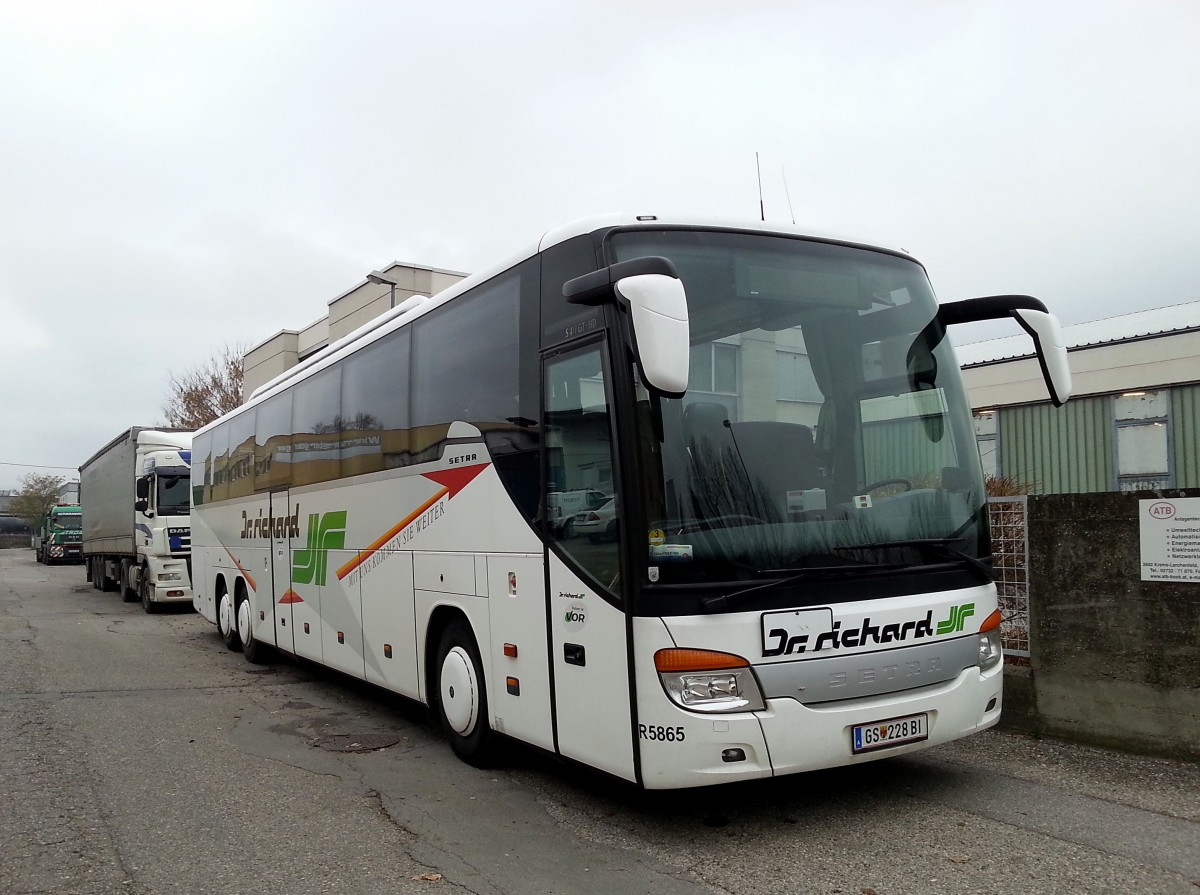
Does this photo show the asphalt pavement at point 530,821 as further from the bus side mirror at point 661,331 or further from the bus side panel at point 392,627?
the bus side mirror at point 661,331

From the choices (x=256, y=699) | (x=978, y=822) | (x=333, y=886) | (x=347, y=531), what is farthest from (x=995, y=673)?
(x=256, y=699)

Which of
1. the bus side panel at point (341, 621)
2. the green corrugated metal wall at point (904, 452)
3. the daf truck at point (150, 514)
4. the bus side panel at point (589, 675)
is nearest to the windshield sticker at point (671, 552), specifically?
the bus side panel at point (589, 675)

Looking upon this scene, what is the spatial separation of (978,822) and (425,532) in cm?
395

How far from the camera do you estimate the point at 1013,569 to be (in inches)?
272

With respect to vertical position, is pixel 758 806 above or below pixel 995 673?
below

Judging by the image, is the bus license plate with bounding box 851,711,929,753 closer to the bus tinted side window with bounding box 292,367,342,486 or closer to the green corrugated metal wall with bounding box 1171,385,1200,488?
the bus tinted side window with bounding box 292,367,342,486

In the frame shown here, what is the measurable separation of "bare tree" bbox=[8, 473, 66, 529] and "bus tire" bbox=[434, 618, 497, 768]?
85256mm

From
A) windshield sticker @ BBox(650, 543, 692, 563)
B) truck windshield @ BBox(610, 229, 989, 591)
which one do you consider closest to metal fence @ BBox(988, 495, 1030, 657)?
truck windshield @ BBox(610, 229, 989, 591)

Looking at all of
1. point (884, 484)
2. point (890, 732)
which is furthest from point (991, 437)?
point (890, 732)

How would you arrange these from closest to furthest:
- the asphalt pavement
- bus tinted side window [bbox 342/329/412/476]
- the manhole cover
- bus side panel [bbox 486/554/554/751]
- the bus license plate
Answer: the asphalt pavement
the bus license plate
bus side panel [bbox 486/554/554/751]
the manhole cover
bus tinted side window [bbox 342/329/412/476]

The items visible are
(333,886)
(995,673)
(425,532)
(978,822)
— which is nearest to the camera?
(333,886)

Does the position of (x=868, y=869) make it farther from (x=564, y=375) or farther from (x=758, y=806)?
(x=564, y=375)

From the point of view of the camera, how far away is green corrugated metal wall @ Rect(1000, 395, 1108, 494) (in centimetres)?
1934

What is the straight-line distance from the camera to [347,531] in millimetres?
8547
